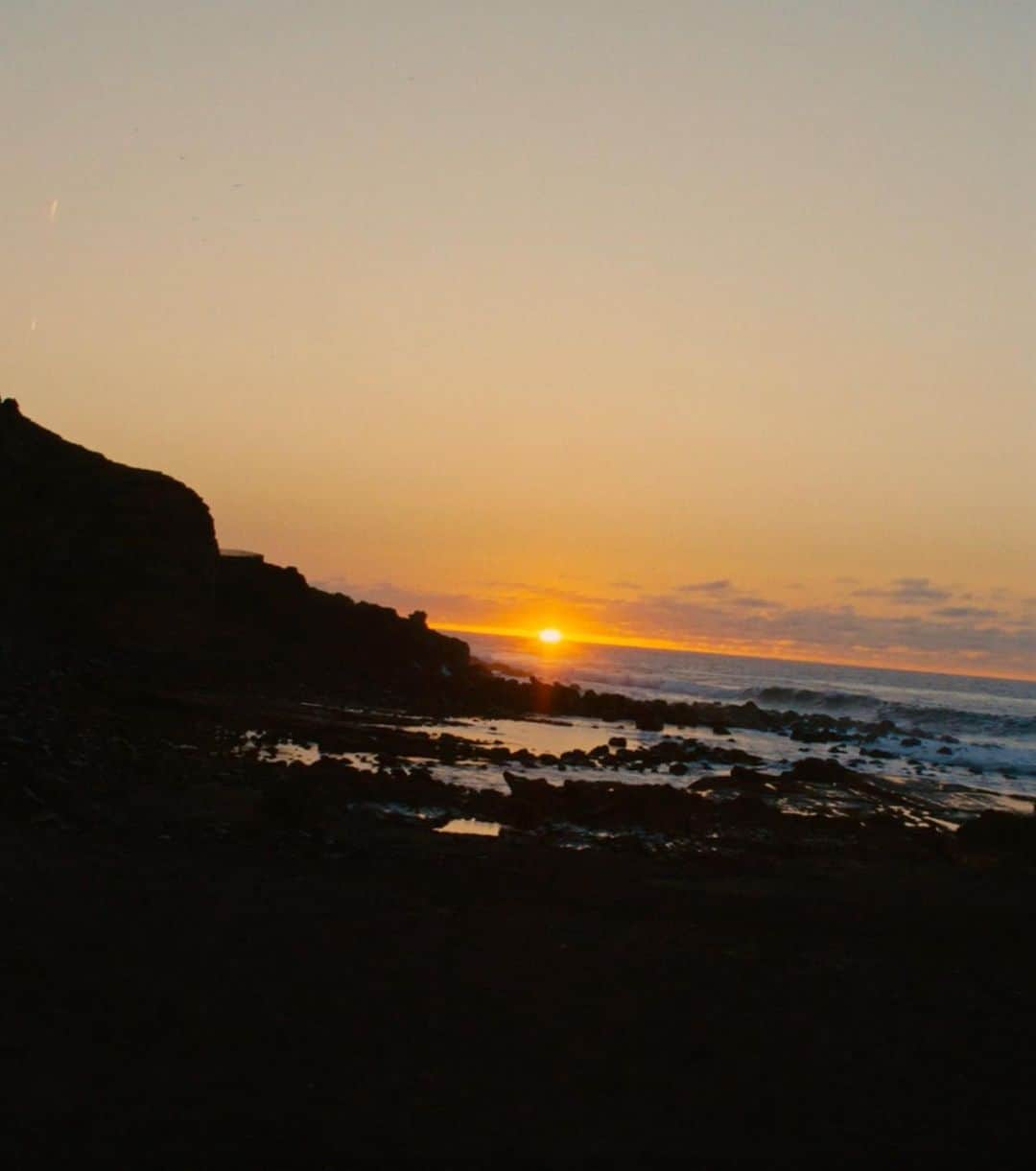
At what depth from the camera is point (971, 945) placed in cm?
1118

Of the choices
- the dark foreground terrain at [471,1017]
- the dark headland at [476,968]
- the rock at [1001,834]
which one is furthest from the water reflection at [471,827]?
the rock at [1001,834]

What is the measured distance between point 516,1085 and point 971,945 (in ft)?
20.1

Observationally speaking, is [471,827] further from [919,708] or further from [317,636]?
[919,708]

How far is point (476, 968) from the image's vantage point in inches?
350

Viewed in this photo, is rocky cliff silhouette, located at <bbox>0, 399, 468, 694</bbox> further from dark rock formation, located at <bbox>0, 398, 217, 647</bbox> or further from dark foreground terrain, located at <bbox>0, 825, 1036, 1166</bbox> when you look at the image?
dark foreground terrain, located at <bbox>0, 825, 1036, 1166</bbox>

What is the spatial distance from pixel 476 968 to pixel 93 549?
31240mm

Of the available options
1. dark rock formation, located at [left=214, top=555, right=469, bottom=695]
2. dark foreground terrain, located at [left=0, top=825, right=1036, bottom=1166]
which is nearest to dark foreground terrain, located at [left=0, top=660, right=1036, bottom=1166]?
dark foreground terrain, located at [left=0, top=825, right=1036, bottom=1166]

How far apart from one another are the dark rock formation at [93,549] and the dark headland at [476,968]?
1451 cm

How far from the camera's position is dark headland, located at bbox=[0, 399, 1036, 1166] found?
20.5 feet

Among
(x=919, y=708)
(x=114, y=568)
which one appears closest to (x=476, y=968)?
(x=114, y=568)

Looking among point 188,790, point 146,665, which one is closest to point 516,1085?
point 188,790

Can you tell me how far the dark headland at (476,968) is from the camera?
6.25 m

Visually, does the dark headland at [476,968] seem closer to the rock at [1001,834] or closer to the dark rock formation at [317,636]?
the rock at [1001,834]

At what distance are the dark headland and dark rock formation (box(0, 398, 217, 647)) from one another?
1451 centimetres
